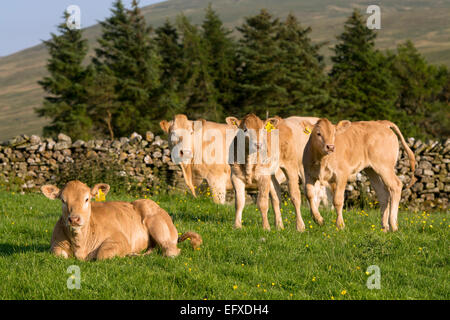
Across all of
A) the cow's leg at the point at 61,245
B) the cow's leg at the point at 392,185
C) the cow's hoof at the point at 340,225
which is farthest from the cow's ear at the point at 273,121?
the cow's leg at the point at 61,245

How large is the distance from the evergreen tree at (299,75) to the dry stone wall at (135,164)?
20.7 metres

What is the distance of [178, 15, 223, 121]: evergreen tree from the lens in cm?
4081

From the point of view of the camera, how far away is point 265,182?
8.88m

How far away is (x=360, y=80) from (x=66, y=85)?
23567mm

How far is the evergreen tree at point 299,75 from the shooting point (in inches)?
1534

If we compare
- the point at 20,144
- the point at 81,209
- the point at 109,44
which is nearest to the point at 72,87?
the point at 109,44

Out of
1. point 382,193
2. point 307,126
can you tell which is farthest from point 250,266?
point 382,193

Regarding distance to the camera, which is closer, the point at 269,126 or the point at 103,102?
the point at 269,126

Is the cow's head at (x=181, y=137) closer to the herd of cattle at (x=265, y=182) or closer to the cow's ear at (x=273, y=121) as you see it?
the herd of cattle at (x=265, y=182)

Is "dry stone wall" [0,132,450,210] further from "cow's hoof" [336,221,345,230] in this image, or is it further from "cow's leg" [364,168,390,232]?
"cow's hoof" [336,221,345,230]

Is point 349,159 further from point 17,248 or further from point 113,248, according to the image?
point 17,248
